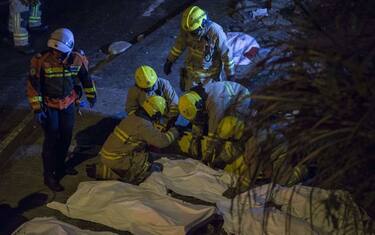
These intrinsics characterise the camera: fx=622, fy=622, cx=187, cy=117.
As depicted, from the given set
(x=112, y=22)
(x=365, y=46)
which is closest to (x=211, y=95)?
(x=365, y=46)

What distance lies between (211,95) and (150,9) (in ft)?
17.9

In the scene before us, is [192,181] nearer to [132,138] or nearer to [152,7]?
[132,138]

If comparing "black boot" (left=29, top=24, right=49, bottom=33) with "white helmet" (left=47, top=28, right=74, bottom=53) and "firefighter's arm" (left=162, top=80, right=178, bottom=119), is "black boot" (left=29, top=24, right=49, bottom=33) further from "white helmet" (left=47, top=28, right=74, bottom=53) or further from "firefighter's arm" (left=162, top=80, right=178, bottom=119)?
"white helmet" (left=47, top=28, right=74, bottom=53)

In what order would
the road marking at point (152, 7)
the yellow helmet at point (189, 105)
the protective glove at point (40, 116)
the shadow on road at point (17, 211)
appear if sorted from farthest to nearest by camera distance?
the road marking at point (152, 7), the yellow helmet at point (189, 105), the protective glove at point (40, 116), the shadow on road at point (17, 211)

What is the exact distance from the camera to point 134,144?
6.74 m

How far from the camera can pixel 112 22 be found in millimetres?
11617

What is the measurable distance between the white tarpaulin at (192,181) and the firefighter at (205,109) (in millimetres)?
254

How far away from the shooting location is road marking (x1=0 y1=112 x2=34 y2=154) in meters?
7.77

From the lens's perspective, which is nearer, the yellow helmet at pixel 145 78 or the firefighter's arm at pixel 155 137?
the firefighter's arm at pixel 155 137

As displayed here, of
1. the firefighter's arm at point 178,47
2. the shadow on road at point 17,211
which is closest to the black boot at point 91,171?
the shadow on road at point 17,211

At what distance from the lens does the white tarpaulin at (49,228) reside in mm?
5988

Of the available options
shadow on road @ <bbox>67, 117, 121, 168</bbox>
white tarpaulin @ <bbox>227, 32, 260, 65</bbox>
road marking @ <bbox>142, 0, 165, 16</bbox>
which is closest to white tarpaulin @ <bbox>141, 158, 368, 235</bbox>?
shadow on road @ <bbox>67, 117, 121, 168</bbox>

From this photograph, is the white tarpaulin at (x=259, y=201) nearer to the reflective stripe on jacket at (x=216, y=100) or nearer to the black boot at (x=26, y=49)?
the reflective stripe on jacket at (x=216, y=100)

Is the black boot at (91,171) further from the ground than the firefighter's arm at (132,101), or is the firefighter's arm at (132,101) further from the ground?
the firefighter's arm at (132,101)
